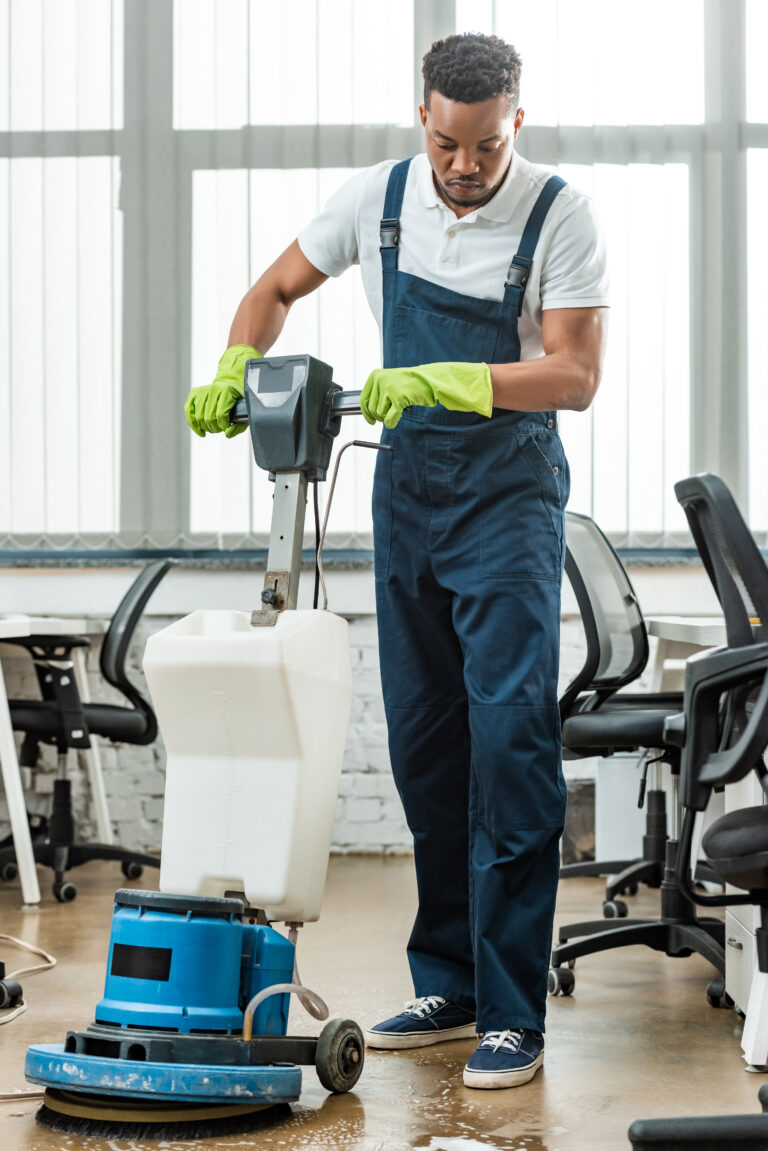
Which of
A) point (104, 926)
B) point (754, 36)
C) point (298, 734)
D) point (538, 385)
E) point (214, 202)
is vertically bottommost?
point (104, 926)

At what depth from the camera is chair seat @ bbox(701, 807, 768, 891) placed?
1.41 meters

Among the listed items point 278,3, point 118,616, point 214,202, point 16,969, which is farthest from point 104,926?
point 278,3

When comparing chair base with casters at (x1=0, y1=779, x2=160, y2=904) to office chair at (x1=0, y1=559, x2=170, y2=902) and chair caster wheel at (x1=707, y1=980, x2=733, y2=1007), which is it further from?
chair caster wheel at (x1=707, y1=980, x2=733, y2=1007)

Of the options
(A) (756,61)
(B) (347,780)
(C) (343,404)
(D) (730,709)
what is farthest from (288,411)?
(A) (756,61)

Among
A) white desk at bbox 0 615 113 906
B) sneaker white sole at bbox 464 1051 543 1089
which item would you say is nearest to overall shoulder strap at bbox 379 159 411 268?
sneaker white sole at bbox 464 1051 543 1089

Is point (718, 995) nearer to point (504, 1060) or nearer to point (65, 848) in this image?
point (504, 1060)

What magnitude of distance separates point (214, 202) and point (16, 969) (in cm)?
257

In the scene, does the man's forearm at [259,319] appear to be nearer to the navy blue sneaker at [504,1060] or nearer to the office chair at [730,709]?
the office chair at [730,709]

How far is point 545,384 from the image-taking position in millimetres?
1779

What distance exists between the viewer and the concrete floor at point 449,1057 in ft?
5.10

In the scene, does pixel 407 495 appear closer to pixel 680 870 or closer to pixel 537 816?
pixel 537 816

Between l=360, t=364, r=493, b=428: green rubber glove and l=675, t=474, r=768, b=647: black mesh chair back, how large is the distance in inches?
11.7

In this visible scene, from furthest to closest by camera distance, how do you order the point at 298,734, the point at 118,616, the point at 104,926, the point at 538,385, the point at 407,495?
the point at 118,616 < the point at 104,926 < the point at 407,495 < the point at 538,385 < the point at 298,734

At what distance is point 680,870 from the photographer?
5.22 feet
